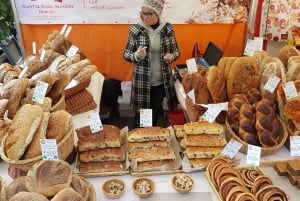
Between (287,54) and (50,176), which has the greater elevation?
(287,54)

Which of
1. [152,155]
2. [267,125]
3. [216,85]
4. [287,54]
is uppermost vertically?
[287,54]

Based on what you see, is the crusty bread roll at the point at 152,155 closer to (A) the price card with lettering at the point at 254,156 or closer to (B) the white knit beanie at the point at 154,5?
(A) the price card with lettering at the point at 254,156

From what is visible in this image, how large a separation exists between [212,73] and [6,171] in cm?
122

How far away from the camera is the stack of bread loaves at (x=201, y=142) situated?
152 centimetres

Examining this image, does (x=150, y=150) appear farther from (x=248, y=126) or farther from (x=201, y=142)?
(x=248, y=126)

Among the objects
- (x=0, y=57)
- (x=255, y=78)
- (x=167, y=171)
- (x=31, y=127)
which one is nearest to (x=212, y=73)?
(x=255, y=78)

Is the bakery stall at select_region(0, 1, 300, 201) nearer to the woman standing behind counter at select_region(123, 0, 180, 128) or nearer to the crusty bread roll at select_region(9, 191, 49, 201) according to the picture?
the crusty bread roll at select_region(9, 191, 49, 201)

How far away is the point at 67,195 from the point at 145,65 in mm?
1809

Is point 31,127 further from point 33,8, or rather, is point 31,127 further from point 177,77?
point 33,8

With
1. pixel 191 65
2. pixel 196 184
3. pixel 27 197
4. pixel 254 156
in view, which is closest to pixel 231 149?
pixel 254 156

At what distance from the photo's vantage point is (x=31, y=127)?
135 cm

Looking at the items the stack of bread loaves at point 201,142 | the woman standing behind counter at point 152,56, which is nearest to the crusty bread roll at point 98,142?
the stack of bread loaves at point 201,142

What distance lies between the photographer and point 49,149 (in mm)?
1298

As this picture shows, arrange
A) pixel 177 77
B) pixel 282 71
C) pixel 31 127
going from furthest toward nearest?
1. pixel 177 77
2. pixel 282 71
3. pixel 31 127
